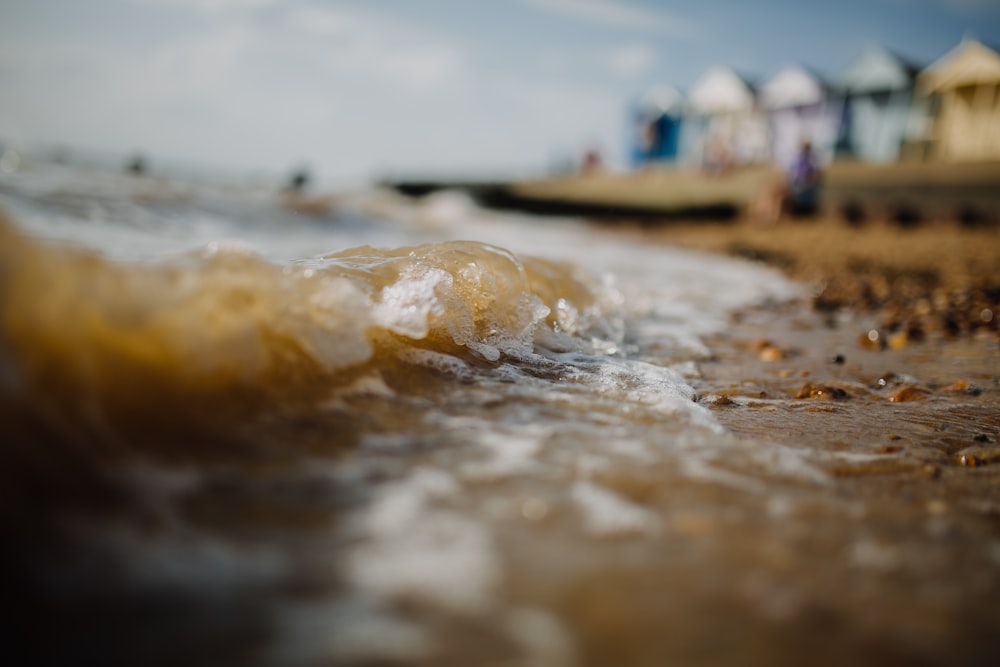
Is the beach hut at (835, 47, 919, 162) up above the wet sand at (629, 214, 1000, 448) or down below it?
above

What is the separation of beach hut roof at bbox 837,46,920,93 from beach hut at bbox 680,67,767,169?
407 centimetres

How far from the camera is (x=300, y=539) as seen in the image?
1253 millimetres

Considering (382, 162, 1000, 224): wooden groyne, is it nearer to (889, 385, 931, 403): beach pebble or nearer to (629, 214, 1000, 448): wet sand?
(629, 214, 1000, 448): wet sand

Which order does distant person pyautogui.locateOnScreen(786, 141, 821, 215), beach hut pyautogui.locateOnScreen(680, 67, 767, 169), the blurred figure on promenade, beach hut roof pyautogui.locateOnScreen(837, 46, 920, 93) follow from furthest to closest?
beach hut pyautogui.locateOnScreen(680, 67, 767, 169) < beach hut roof pyautogui.locateOnScreen(837, 46, 920, 93) < distant person pyautogui.locateOnScreen(786, 141, 821, 215) < the blurred figure on promenade

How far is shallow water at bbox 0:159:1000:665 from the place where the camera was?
1.04m

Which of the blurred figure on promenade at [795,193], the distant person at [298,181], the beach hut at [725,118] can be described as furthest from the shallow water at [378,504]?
the beach hut at [725,118]

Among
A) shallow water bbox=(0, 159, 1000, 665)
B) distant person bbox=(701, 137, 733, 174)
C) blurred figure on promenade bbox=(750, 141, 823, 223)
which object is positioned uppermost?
distant person bbox=(701, 137, 733, 174)

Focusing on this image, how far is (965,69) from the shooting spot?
1933 centimetres

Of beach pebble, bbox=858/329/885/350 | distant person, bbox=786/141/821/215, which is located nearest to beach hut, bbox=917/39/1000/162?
distant person, bbox=786/141/821/215

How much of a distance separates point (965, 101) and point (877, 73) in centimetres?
319

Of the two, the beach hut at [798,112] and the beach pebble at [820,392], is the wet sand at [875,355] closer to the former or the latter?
the beach pebble at [820,392]

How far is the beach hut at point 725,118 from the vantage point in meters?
26.7

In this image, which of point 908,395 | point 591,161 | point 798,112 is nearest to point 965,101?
point 798,112

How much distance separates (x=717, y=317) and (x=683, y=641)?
Answer: 4216mm
